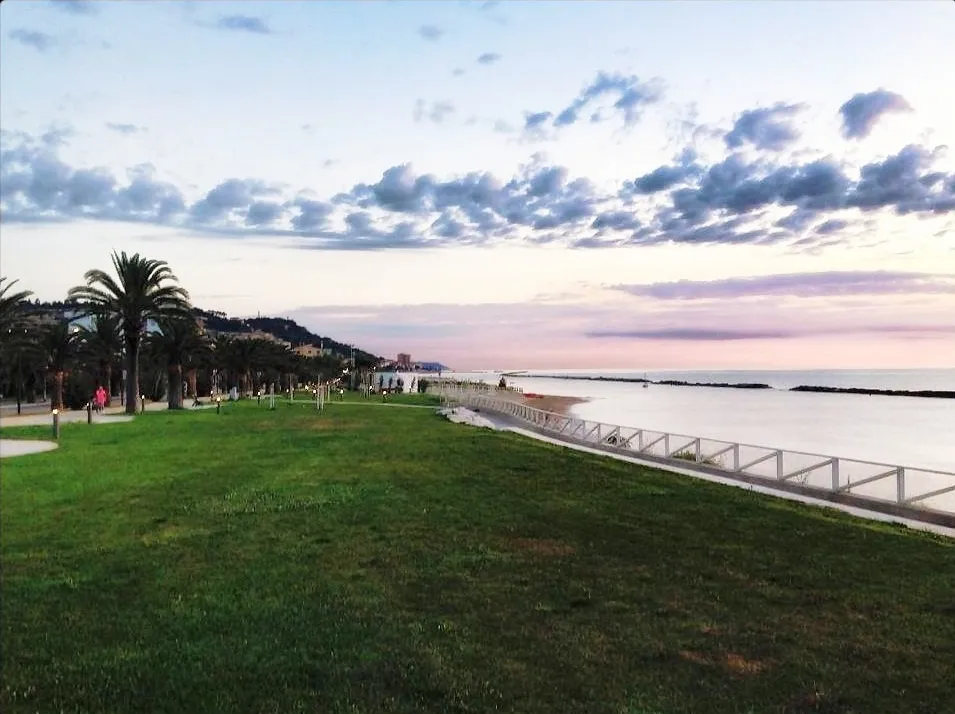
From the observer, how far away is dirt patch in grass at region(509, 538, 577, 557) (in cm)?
867

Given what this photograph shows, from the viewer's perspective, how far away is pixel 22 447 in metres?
19.7

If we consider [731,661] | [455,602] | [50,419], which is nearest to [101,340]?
[50,419]

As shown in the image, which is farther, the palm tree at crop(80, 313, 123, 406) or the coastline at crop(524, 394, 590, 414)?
the coastline at crop(524, 394, 590, 414)

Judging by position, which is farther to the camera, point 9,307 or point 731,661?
point 9,307

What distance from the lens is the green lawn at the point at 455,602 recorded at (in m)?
4.81

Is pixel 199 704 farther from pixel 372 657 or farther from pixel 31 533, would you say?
pixel 31 533

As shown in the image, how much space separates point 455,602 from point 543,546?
2.54 m

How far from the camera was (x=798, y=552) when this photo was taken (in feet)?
29.9

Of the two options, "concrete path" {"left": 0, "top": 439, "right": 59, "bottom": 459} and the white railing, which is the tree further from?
the white railing

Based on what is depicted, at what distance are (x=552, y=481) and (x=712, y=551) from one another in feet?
19.9

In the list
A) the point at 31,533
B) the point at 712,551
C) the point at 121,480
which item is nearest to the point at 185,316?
the point at 121,480

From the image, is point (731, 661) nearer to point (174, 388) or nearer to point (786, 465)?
point (786, 465)

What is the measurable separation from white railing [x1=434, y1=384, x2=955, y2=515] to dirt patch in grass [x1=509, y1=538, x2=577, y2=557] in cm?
821

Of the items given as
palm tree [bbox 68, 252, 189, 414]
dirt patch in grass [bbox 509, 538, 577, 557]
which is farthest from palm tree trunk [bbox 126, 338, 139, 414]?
dirt patch in grass [bbox 509, 538, 577, 557]
